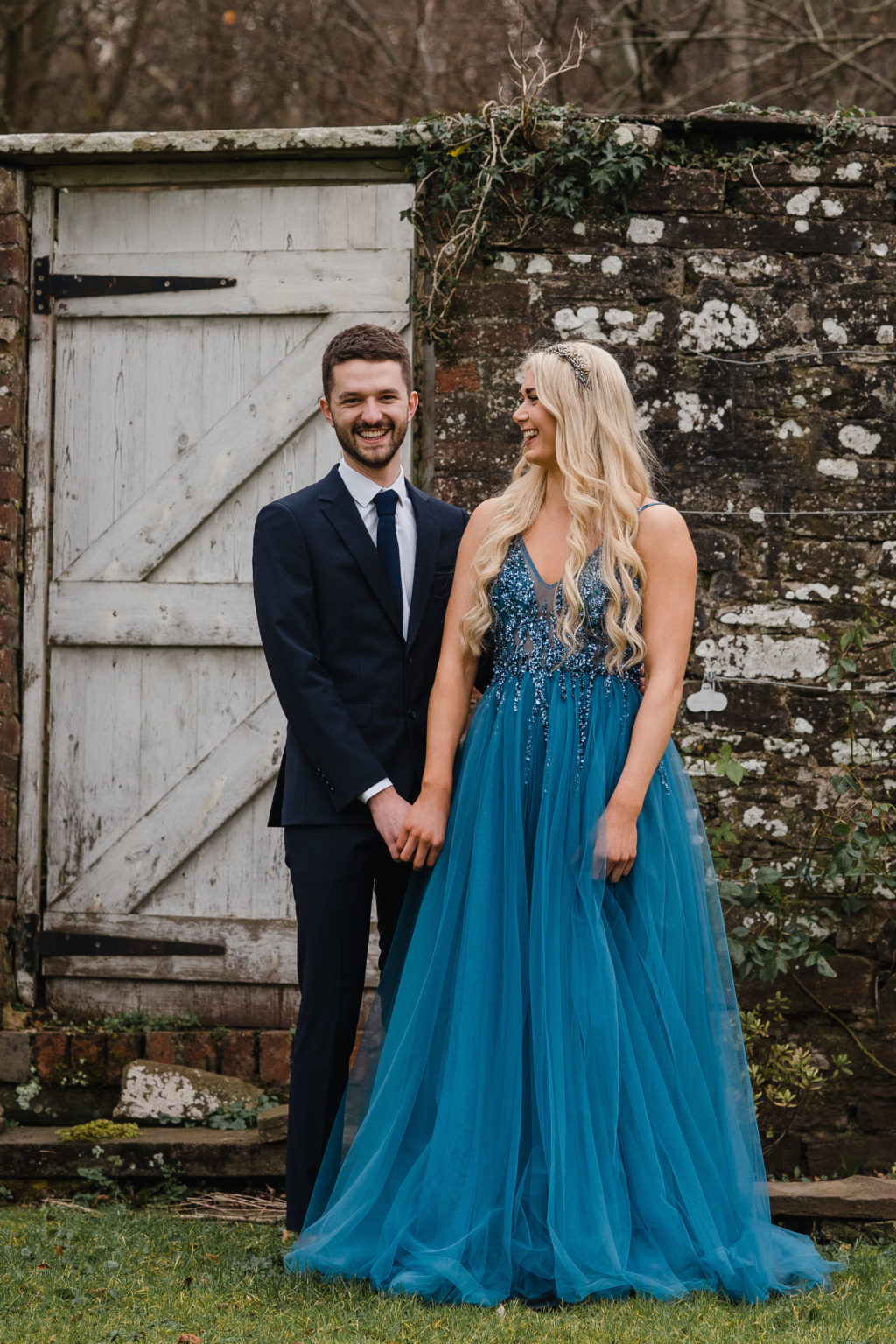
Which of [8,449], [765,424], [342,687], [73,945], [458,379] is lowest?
[73,945]

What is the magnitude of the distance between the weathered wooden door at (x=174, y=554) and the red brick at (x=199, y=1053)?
0.11 metres

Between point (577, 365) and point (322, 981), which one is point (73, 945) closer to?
point (322, 981)

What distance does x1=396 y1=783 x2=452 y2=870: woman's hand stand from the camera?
2820 millimetres

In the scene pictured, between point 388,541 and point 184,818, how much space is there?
159 centimetres

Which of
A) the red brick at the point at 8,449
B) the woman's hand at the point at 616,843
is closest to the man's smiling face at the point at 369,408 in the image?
the woman's hand at the point at 616,843

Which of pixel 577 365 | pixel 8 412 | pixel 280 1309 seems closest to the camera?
pixel 280 1309

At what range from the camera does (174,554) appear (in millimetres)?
4215

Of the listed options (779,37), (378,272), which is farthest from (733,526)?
(779,37)

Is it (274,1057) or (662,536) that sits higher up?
(662,536)

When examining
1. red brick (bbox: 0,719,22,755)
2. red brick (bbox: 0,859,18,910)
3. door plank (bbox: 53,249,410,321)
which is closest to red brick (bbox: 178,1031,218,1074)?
red brick (bbox: 0,859,18,910)

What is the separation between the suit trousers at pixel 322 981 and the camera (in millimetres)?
2916

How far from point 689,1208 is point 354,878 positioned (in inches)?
39.6

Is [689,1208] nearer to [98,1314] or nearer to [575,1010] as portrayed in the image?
[575,1010]

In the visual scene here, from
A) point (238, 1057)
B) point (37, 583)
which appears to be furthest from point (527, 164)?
point (238, 1057)
